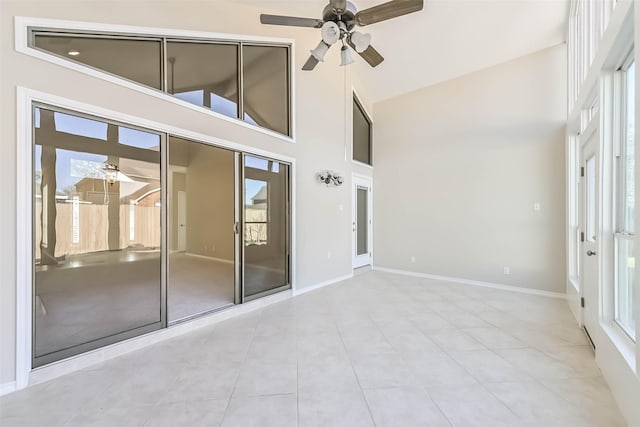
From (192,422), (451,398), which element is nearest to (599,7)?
(451,398)

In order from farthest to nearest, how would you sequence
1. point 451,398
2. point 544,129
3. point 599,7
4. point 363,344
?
point 544,129 → point 363,344 → point 599,7 → point 451,398

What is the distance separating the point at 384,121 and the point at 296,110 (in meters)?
2.53

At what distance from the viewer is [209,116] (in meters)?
3.30

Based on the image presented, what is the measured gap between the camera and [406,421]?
5.64 feet

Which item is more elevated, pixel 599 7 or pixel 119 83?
pixel 599 7

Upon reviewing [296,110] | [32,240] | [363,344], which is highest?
[296,110]

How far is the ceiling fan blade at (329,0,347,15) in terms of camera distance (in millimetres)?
2543

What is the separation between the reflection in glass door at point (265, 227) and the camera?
382 cm

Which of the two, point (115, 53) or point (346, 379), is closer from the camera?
point (346, 379)

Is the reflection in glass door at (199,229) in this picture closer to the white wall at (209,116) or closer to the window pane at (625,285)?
the white wall at (209,116)

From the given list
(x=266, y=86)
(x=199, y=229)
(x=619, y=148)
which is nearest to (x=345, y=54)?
(x=266, y=86)

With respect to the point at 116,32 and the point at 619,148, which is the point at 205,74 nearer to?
the point at 116,32

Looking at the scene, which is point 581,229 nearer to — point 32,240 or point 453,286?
point 453,286

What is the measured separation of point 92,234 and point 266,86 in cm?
284
